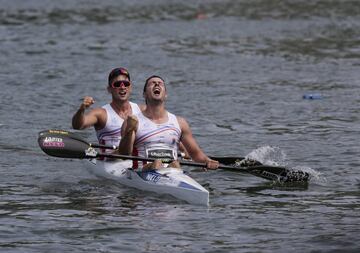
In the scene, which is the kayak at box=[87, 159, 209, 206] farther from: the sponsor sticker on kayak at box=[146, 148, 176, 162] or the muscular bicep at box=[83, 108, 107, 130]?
the muscular bicep at box=[83, 108, 107, 130]

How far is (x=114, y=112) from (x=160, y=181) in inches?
98.2

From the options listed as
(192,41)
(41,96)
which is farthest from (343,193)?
(192,41)

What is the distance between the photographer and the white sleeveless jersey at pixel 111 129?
18.6 meters

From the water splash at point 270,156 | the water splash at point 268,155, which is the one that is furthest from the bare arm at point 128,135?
the water splash at point 268,155

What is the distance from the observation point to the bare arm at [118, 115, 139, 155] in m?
16.4

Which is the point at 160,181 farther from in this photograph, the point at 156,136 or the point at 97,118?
the point at 97,118

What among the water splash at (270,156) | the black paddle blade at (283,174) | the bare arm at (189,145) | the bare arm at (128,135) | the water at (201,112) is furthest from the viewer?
the water splash at (270,156)

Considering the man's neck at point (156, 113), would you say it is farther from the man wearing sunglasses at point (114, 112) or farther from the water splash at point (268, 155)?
the water splash at point (268, 155)

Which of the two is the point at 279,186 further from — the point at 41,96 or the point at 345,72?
the point at 345,72

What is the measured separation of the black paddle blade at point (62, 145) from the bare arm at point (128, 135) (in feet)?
2.87

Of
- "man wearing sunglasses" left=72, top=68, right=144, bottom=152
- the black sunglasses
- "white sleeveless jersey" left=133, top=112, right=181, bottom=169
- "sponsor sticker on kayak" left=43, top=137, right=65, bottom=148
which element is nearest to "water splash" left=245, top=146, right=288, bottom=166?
"man wearing sunglasses" left=72, top=68, right=144, bottom=152

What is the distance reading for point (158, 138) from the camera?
17141 millimetres

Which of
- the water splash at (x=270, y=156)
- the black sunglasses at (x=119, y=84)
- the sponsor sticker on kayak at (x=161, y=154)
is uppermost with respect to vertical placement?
the black sunglasses at (x=119, y=84)

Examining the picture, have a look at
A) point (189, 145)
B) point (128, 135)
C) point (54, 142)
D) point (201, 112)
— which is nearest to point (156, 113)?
point (128, 135)
